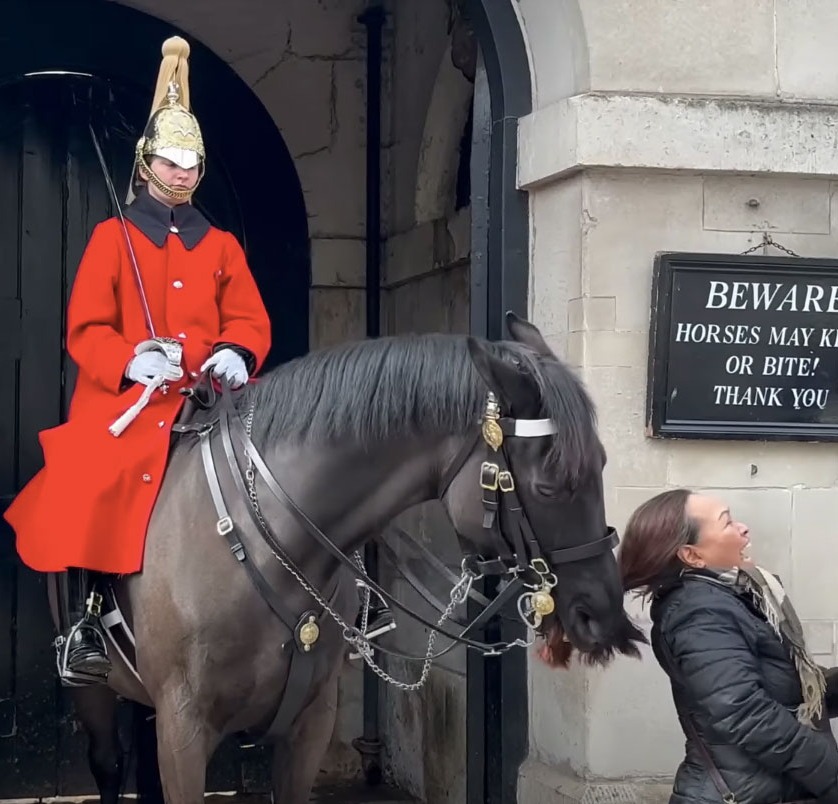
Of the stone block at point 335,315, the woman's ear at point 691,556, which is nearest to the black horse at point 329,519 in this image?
the woman's ear at point 691,556

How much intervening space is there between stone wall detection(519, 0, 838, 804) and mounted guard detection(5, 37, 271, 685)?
1060mm

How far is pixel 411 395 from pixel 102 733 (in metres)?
2.05

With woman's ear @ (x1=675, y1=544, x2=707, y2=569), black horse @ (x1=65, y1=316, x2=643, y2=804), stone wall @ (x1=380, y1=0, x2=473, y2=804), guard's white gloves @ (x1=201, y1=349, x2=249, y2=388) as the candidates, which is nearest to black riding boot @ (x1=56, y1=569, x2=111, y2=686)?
black horse @ (x1=65, y1=316, x2=643, y2=804)

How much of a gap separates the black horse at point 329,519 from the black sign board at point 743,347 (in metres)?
1.07

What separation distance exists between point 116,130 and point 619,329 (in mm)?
2688

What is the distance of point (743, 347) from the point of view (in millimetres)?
4801

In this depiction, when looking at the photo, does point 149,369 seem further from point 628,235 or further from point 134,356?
point 628,235

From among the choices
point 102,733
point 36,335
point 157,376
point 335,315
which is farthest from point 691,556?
point 36,335

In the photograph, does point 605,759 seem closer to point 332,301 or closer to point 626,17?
point 626,17

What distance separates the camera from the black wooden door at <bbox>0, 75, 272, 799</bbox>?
6.29 metres

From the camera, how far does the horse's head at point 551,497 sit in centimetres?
344

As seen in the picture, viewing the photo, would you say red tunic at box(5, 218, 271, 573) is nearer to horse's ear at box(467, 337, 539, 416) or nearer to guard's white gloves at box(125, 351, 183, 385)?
guard's white gloves at box(125, 351, 183, 385)

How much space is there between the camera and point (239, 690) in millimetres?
3777

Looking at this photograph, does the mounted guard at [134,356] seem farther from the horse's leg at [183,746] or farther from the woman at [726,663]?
the woman at [726,663]
